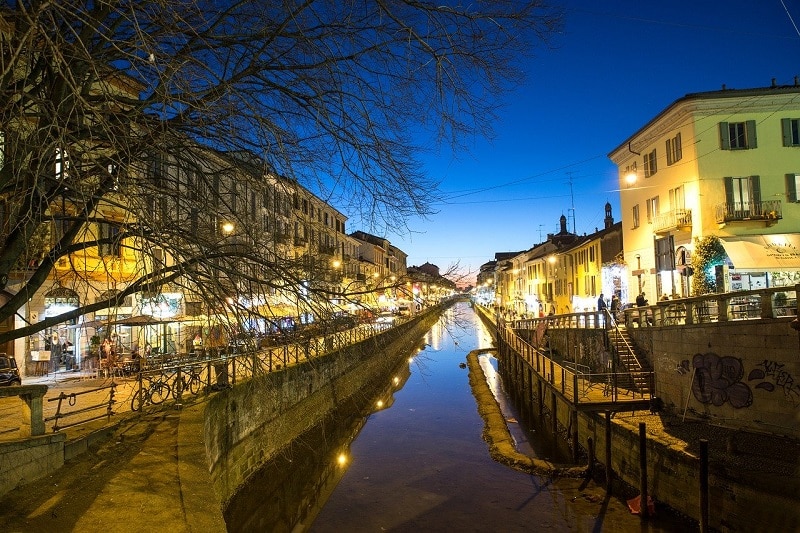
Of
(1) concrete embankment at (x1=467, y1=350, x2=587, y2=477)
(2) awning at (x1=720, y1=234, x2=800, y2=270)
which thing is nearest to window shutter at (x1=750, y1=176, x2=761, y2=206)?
(2) awning at (x1=720, y1=234, x2=800, y2=270)

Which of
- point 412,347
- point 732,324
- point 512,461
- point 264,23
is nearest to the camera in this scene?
point 264,23

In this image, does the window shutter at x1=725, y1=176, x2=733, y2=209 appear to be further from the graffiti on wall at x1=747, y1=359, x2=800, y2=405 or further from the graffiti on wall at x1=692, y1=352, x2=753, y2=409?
the graffiti on wall at x1=747, y1=359, x2=800, y2=405

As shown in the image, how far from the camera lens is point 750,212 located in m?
21.9

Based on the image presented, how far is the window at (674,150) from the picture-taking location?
79.8ft

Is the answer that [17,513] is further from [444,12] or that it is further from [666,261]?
[666,261]

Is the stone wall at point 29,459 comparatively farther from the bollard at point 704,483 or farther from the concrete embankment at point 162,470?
the bollard at point 704,483

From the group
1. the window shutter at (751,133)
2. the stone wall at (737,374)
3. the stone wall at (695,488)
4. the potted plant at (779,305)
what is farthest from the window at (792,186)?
the stone wall at (695,488)

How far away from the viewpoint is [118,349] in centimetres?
2062

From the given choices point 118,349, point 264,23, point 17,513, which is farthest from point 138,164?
point 118,349

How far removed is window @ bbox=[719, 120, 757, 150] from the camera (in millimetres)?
22531

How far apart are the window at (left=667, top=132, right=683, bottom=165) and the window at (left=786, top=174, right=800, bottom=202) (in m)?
4.25

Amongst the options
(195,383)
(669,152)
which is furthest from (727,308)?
(669,152)

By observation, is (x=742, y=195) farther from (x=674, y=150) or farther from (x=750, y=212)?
(x=674, y=150)

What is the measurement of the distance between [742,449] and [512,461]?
22.6ft
